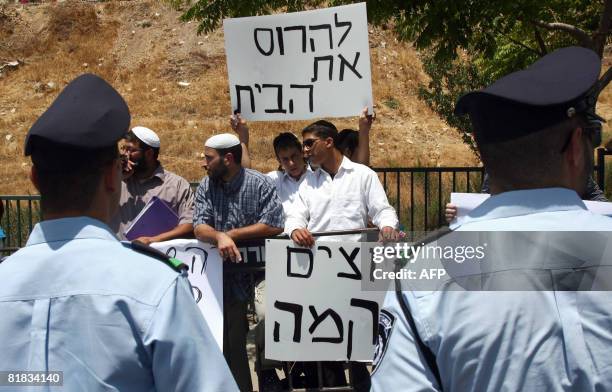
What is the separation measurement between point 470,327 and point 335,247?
10.9ft

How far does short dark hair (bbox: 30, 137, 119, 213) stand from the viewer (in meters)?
2.03

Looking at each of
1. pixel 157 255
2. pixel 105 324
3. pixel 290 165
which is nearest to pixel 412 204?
pixel 290 165

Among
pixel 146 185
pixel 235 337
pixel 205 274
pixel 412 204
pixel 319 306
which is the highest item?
pixel 146 185

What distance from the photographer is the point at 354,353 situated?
16.6 feet

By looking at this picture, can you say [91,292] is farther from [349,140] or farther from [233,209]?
[349,140]

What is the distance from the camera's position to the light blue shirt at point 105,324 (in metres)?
1.89

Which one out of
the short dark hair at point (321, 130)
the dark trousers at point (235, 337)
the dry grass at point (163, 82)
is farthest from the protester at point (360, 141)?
the dry grass at point (163, 82)

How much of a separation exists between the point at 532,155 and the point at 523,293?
324mm

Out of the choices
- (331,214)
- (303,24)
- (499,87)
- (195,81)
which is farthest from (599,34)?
(195,81)

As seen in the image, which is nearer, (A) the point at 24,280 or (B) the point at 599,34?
(A) the point at 24,280

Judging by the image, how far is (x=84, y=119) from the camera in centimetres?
204

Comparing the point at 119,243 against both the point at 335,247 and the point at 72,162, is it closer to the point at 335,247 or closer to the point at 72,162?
the point at 72,162

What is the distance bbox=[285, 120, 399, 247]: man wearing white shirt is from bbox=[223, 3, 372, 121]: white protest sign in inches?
11.1

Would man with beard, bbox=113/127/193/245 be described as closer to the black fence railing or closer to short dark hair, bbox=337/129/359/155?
short dark hair, bbox=337/129/359/155
